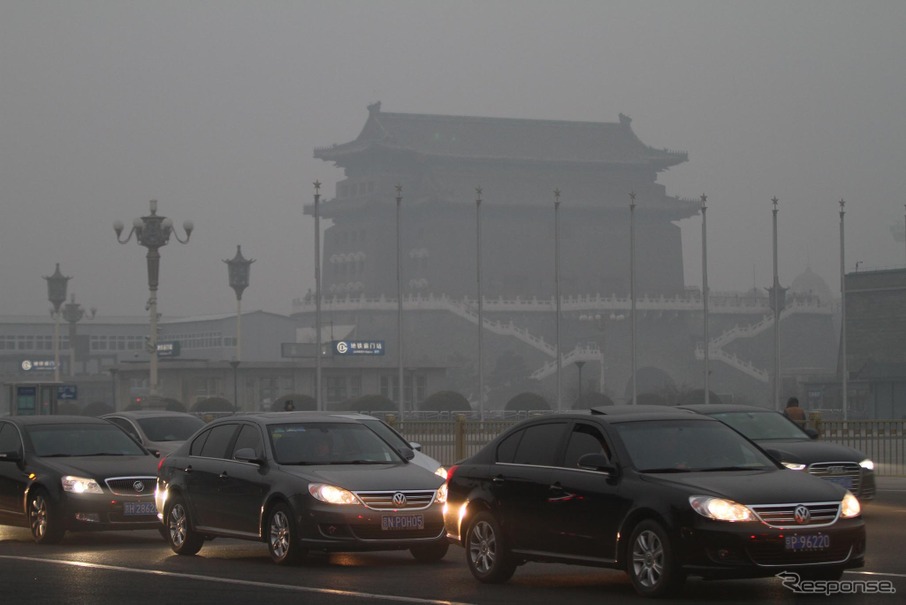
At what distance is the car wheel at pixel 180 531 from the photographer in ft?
48.9

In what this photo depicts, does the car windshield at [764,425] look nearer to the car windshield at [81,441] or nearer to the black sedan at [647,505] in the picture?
the black sedan at [647,505]

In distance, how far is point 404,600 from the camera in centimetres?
1123

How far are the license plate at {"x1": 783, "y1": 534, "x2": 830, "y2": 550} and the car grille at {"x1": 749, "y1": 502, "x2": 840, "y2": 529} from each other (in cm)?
8

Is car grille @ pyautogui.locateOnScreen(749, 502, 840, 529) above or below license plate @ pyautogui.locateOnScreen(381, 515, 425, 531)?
above

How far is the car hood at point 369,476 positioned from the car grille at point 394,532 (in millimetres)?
331

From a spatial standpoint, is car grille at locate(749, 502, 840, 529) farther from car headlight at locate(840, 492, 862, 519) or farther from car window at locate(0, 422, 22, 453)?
car window at locate(0, 422, 22, 453)

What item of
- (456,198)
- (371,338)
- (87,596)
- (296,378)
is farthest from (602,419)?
(456,198)

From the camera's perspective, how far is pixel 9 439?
1758cm

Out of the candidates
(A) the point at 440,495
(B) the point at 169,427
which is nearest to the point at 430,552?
(A) the point at 440,495

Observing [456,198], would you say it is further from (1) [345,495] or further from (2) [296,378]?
(1) [345,495]

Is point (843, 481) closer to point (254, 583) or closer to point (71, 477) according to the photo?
point (254, 583)

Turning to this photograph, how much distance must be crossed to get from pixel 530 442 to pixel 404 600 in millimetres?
1978

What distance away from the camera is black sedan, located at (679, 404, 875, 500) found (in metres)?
17.8

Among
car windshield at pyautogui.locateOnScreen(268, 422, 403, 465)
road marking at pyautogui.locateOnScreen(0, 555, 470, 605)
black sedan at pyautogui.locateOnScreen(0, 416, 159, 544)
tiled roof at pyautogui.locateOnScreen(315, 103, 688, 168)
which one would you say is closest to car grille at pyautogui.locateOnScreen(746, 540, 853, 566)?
road marking at pyautogui.locateOnScreen(0, 555, 470, 605)
